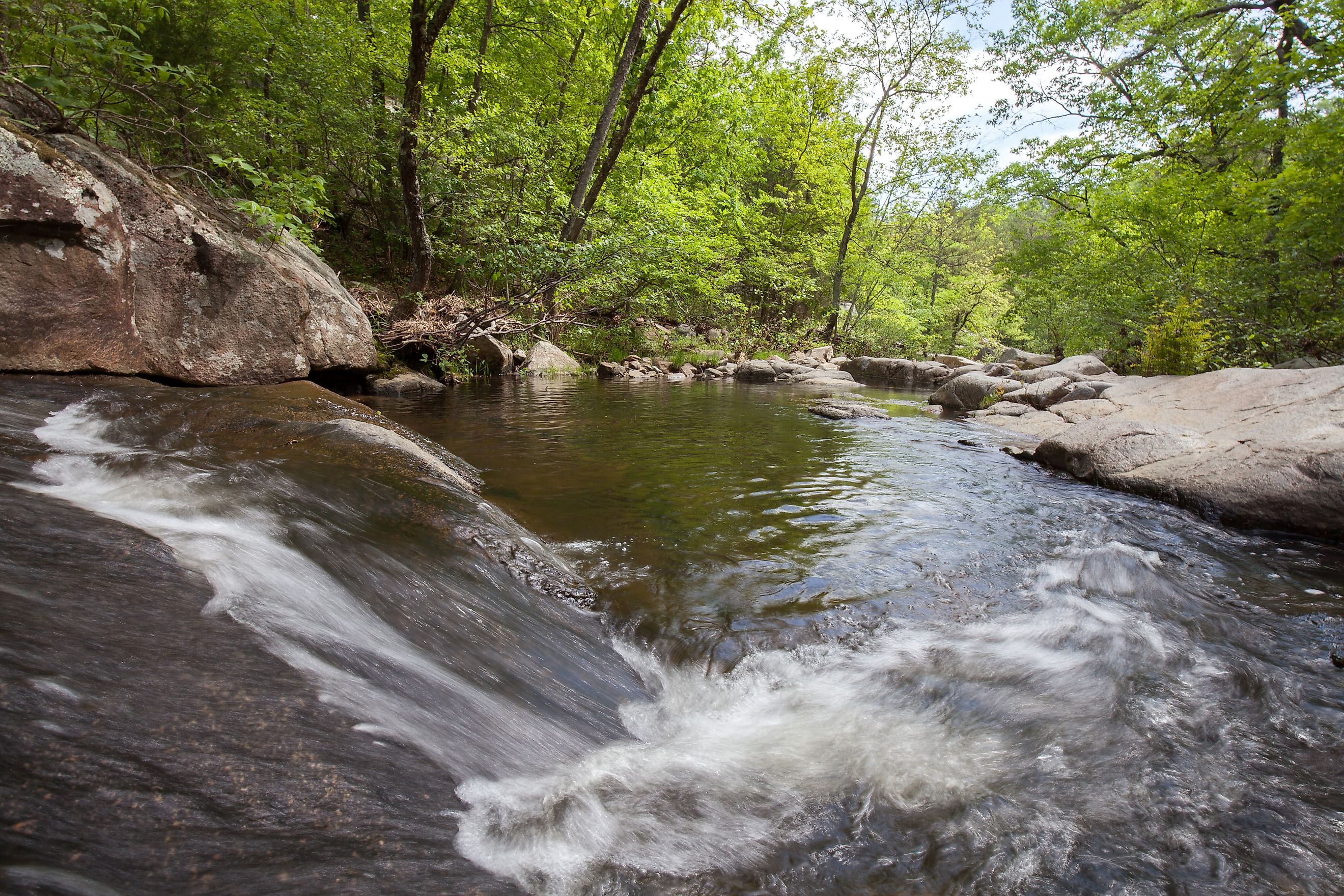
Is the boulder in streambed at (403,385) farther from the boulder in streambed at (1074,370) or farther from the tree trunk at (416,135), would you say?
the boulder in streambed at (1074,370)

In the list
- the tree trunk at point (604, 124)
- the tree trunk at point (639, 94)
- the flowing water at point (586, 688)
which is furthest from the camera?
the tree trunk at point (639, 94)

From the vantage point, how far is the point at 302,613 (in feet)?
7.22

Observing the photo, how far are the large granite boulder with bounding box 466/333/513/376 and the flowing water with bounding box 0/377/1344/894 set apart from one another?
8.57m

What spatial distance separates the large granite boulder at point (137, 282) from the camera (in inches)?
153

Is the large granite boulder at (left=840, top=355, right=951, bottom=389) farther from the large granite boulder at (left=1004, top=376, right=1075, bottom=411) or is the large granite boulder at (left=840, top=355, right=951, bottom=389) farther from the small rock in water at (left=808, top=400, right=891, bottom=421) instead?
the small rock in water at (left=808, top=400, right=891, bottom=421)

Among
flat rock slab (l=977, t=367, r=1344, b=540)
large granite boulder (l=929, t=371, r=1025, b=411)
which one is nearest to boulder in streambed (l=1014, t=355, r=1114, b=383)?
large granite boulder (l=929, t=371, r=1025, b=411)

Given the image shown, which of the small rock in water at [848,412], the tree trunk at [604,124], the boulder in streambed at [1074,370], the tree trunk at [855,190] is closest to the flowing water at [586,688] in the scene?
the small rock in water at [848,412]

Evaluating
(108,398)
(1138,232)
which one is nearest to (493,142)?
(108,398)

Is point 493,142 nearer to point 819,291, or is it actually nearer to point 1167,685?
point 1167,685

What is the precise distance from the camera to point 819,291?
29.8 m

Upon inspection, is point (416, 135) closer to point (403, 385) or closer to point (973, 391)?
point (403, 385)

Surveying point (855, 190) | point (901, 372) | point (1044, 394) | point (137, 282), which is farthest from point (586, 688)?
point (855, 190)

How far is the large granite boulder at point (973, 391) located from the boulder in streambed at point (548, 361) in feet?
31.4

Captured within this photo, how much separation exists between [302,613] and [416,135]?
9.46 metres
